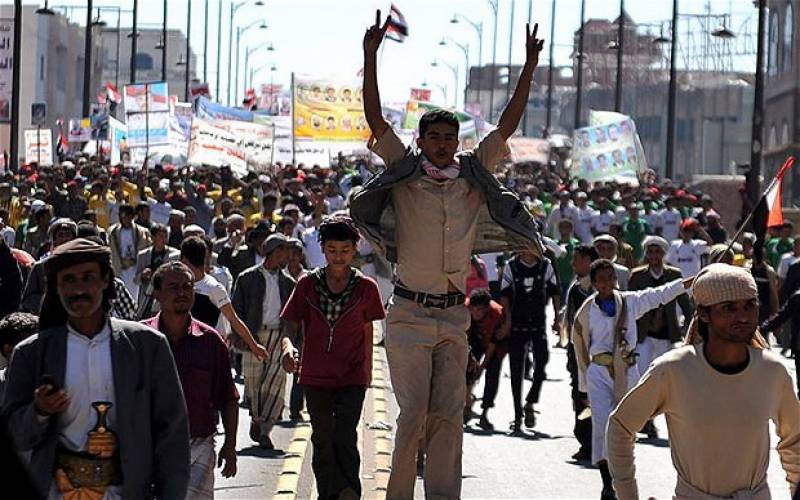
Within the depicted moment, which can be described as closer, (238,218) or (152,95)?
(238,218)

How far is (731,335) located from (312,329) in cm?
467

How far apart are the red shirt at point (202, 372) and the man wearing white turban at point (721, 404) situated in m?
2.40

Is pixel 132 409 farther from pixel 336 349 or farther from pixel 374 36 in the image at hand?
pixel 336 349

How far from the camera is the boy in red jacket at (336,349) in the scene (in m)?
10.7

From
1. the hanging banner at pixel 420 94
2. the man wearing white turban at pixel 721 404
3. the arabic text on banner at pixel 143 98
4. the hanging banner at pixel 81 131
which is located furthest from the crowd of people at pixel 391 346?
the hanging banner at pixel 420 94

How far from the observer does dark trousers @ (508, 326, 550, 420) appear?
1684 centimetres

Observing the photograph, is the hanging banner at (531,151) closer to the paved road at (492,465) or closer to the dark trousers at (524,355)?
the paved road at (492,465)

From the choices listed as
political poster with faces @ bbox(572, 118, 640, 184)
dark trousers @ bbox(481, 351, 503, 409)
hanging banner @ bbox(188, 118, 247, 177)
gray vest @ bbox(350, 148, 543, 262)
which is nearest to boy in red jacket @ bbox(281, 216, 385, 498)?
gray vest @ bbox(350, 148, 543, 262)

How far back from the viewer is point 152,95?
46000mm

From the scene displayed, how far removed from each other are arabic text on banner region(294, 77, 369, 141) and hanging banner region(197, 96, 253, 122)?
1374 mm

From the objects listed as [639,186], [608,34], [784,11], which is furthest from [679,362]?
[608,34]

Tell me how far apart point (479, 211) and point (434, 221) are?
0.23m

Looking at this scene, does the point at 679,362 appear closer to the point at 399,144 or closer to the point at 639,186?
the point at 399,144

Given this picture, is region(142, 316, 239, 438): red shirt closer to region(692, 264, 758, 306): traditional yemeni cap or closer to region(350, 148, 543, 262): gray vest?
region(350, 148, 543, 262): gray vest
